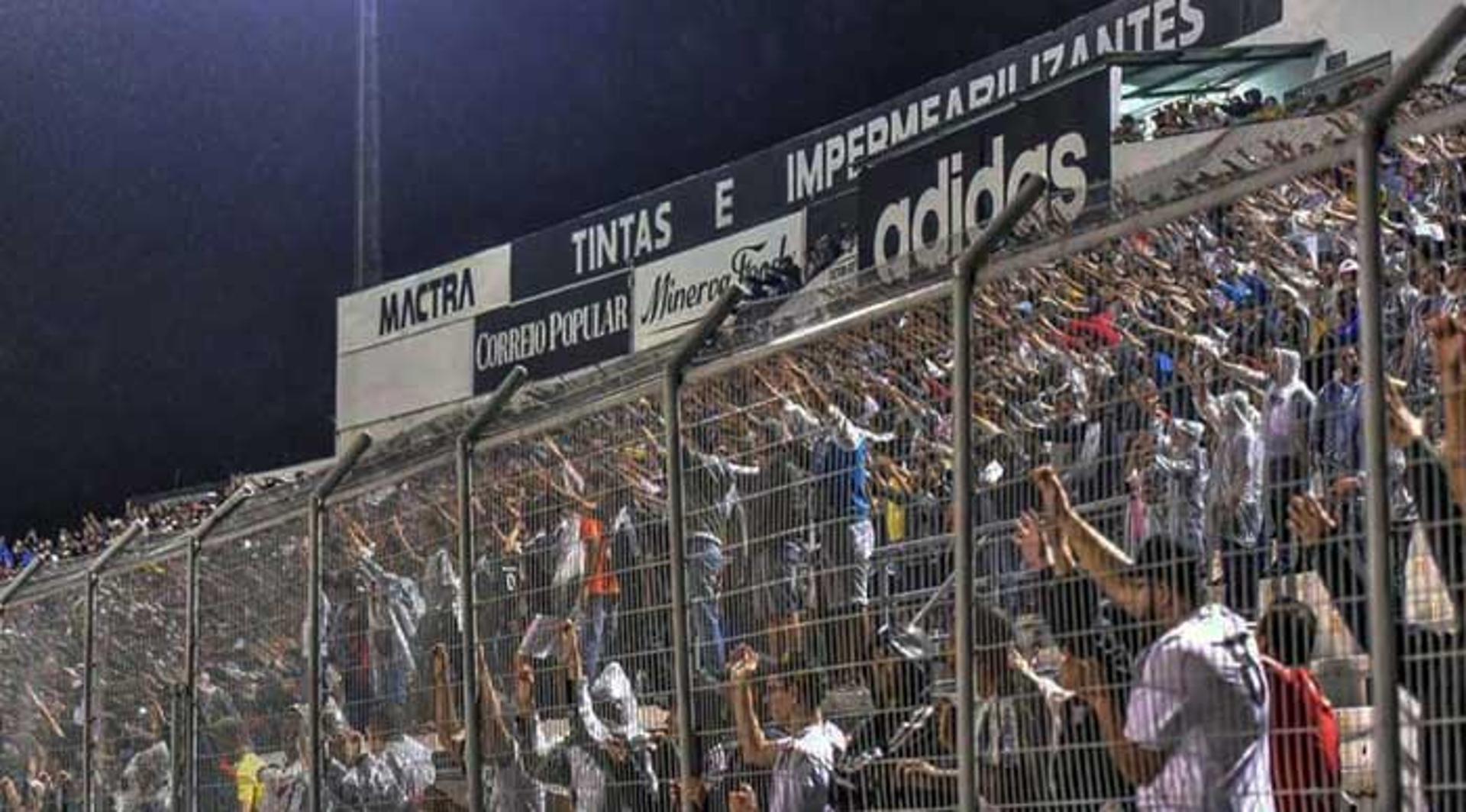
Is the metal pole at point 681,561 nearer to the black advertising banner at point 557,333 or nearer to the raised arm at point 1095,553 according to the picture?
the raised arm at point 1095,553

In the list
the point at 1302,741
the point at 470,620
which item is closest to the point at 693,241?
the point at 470,620

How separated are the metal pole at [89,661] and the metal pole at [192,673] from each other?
74 cm

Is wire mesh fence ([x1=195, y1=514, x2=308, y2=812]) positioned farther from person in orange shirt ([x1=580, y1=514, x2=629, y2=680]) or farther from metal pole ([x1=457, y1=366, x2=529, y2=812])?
person in orange shirt ([x1=580, y1=514, x2=629, y2=680])

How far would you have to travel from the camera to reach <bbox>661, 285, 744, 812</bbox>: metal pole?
6.88m

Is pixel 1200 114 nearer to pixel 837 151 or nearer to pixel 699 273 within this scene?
pixel 837 151

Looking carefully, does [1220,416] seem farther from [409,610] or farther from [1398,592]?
[409,610]

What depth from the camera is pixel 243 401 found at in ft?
133

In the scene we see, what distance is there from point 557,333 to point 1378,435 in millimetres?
27605

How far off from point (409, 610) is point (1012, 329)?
3.32 m

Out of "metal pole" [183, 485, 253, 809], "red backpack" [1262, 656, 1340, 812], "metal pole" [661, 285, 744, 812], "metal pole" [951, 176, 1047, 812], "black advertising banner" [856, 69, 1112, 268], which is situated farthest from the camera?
"black advertising banner" [856, 69, 1112, 268]

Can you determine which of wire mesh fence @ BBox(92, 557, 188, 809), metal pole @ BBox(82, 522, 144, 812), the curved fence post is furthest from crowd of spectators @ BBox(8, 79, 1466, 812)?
the curved fence post

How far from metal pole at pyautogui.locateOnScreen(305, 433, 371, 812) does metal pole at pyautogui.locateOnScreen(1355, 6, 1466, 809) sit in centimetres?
473

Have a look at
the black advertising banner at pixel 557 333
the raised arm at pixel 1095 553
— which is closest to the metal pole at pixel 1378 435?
the raised arm at pixel 1095 553

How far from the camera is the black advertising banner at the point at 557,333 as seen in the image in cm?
3083
